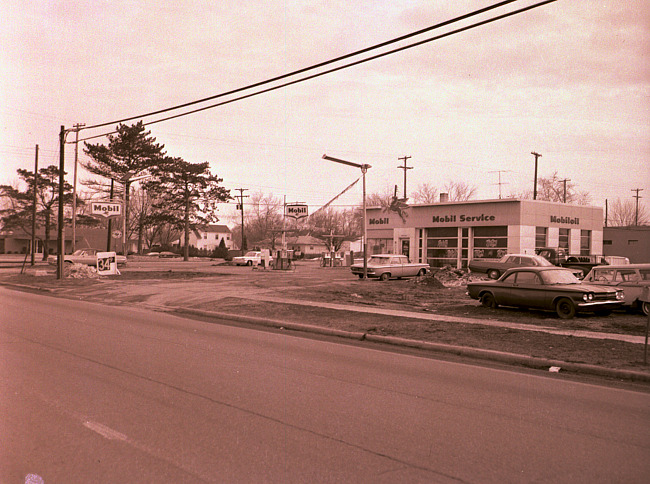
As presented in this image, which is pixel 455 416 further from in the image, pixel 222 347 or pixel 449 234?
pixel 449 234

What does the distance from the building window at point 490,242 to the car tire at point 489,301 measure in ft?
78.0

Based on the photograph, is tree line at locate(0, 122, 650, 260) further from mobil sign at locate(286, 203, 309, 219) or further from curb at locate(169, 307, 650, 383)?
curb at locate(169, 307, 650, 383)

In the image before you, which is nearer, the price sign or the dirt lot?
the dirt lot

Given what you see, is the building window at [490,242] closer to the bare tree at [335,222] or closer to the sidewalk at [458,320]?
the sidewalk at [458,320]

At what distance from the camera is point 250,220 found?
105000 millimetres

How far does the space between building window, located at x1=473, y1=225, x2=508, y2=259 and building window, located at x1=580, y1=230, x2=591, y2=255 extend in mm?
8151

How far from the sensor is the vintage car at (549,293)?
14316 millimetres

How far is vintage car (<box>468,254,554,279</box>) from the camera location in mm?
28375

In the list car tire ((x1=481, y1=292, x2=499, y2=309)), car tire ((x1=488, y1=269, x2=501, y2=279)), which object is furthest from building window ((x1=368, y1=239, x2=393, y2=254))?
car tire ((x1=481, y1=292, x2=499, y2=309))

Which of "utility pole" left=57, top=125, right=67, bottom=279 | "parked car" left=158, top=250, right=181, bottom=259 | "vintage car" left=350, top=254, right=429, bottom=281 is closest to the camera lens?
"utility pole" left=57, top=125, right=67, bottom=279

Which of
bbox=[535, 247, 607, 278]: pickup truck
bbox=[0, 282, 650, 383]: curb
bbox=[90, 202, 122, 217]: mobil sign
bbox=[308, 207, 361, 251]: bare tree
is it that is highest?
bbox=[308, 207, 361, 251]: bare tree

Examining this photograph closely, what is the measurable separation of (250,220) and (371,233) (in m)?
59.7

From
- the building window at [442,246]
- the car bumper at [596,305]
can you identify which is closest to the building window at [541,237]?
the building window at [442,246]

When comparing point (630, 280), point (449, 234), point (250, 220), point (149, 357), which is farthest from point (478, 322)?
point (250, 220)
